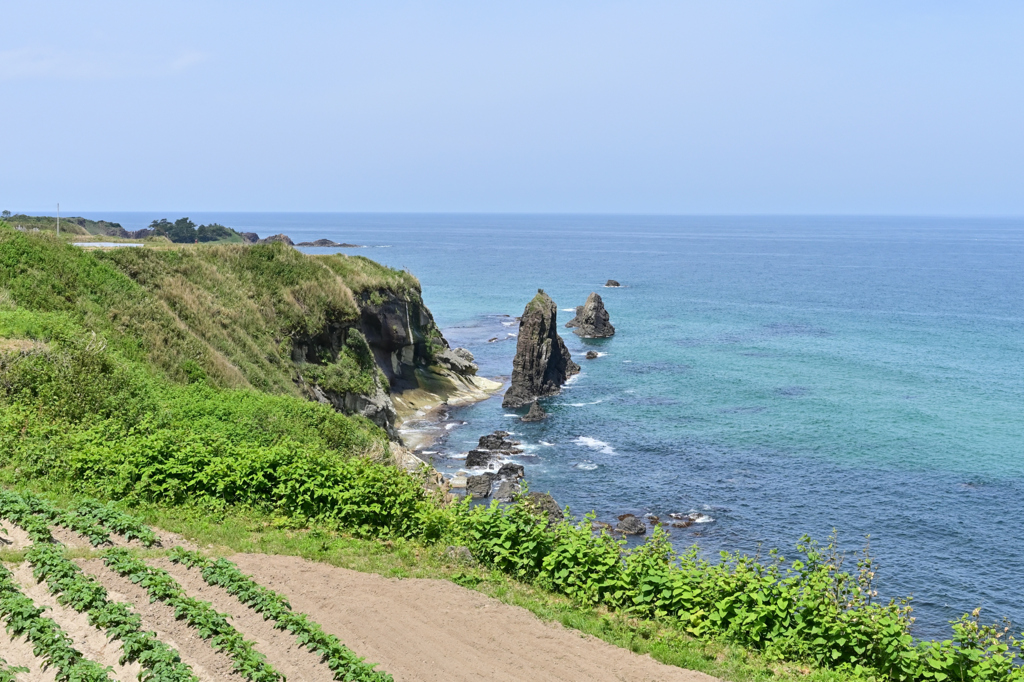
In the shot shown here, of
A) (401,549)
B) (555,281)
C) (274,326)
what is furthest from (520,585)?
(555,281)

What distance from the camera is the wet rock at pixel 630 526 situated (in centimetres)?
3888

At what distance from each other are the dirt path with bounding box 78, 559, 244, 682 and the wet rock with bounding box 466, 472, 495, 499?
1179 inches

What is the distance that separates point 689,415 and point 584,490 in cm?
1973

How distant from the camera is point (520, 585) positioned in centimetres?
1622

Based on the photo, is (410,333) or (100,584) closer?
(100,584)

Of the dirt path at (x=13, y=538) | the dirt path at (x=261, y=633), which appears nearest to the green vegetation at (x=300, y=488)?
the dirt path at (x=261, y=633)

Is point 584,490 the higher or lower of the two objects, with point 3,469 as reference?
lower

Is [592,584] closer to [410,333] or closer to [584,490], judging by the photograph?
[584,490]

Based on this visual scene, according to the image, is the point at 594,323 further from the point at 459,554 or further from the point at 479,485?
the point at 459,554

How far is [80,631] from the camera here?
12.5 m

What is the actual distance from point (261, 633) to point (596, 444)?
42.6m

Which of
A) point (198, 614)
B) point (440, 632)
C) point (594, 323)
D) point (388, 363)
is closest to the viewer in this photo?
point (198, 614)

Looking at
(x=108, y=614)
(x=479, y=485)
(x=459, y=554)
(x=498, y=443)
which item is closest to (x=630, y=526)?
(x=479, y=485)

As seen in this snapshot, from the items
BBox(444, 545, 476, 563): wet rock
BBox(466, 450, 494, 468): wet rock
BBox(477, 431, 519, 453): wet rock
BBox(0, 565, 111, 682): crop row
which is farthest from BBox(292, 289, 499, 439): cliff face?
BBox(0, 565, 111, 682): crop row
